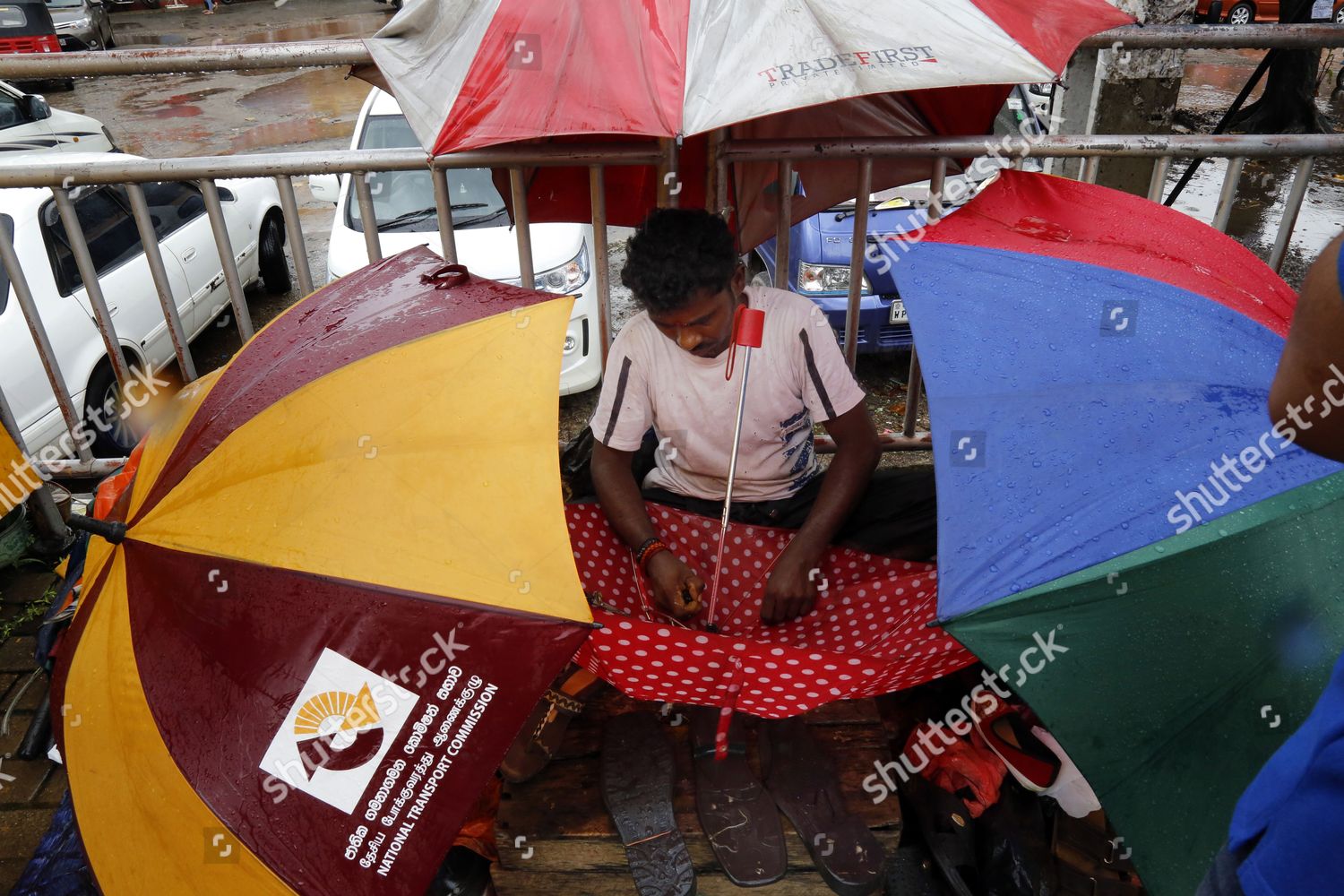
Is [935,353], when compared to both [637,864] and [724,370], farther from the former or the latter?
[637,864]

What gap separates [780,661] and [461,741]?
79cm

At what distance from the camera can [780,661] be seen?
2145 millimetres

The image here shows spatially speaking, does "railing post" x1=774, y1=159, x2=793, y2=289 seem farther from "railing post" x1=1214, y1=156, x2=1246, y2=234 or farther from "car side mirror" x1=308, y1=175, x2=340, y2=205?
"car side mirror" x1=308, y1=175, x2=340, y2=205

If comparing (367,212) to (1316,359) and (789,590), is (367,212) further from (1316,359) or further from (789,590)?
Answer: (1316,359)

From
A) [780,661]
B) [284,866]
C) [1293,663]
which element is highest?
[1293,663]

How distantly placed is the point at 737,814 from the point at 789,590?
61cm

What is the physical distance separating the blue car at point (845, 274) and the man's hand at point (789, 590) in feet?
9.56

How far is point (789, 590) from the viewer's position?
261 centimetres

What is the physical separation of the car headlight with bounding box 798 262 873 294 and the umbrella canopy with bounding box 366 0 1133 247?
3.12 meters

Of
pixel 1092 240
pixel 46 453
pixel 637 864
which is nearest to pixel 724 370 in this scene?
pixel 1092 240

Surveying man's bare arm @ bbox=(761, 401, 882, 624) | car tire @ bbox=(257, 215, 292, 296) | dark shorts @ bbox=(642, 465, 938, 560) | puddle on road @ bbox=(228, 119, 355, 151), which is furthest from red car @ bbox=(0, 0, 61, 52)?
man's bare arm @ bbox=(761, 401, 882, 624)

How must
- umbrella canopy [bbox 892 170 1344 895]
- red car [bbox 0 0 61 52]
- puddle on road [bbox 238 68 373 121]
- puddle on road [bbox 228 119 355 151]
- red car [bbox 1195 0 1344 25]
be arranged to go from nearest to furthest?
umbrella canopy [bbox 892 170 1344 895]
puddle on road [bbox 228 119 355 151]
red car [bbox 0 0 61 52]
puddle on road [bbox 238 68 373 121]
red car [bbox 1195 0 1344 25]

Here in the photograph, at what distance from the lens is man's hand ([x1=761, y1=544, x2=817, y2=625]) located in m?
2.61

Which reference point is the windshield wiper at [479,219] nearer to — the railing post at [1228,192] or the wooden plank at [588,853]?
the railing post at [1228,192]
